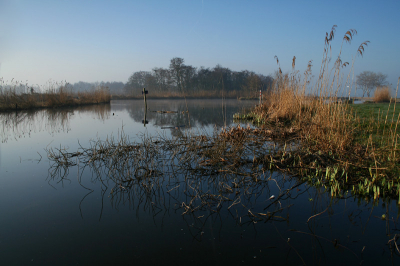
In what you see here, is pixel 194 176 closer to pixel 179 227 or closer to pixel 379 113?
pixel 179 227

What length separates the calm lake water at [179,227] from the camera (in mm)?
1607

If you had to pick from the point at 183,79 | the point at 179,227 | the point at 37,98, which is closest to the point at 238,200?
the point at 179,227

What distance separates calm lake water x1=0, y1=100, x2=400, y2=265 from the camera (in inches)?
63.3

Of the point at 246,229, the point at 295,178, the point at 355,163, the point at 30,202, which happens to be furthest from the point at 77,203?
the point at 355,163

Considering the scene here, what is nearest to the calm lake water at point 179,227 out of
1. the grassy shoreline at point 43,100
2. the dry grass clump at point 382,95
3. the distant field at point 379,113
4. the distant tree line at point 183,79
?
the distant field at point 379,113

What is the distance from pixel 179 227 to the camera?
1.95 meters

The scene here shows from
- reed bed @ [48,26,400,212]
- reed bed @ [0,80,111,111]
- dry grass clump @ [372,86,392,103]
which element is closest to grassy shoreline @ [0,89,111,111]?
reed bed @ [0,80,111,111]

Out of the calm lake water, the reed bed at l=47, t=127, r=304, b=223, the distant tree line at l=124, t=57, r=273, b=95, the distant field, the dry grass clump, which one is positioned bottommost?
the calm lake water

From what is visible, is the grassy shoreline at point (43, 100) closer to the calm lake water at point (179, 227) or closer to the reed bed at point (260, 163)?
the reed bed at point (260, 163)

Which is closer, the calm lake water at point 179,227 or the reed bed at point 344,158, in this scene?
the calm lake water at point 179,227

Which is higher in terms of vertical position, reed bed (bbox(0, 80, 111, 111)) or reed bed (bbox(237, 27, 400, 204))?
reed bed (bbox(0, 80, 111, 111))

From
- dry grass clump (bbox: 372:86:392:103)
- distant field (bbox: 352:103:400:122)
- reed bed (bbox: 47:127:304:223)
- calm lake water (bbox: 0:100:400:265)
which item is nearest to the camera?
calm lake water (bbox: 0:100:400:265)

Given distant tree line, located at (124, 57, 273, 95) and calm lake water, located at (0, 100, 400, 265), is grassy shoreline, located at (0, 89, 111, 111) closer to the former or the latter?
calm lake water, located at (0, 100, 400, 265)

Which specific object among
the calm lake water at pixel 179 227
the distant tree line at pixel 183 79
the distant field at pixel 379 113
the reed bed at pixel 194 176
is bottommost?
the calm lake water at pixel 179 227
